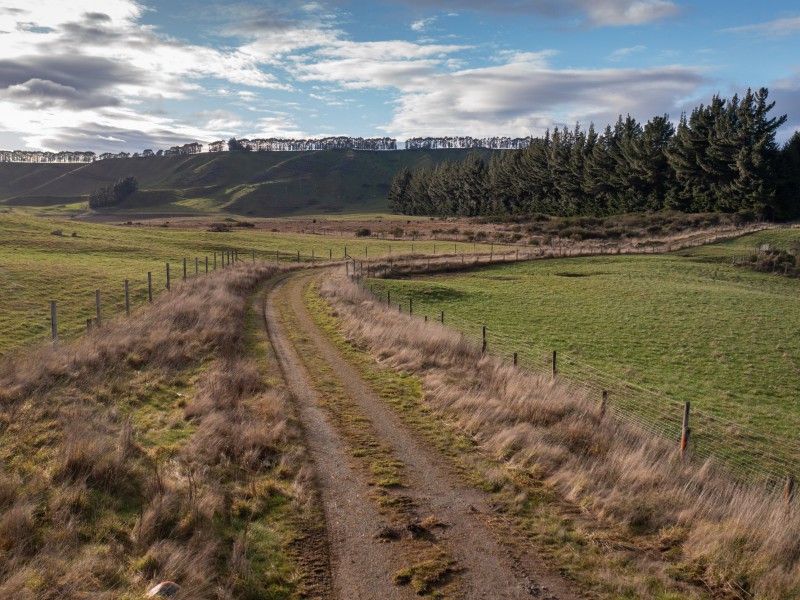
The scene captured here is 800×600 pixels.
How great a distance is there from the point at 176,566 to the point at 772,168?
94.2 m

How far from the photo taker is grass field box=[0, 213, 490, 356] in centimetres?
2684

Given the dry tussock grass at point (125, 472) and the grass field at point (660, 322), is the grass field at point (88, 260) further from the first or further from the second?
the grass field at point (660, 322)

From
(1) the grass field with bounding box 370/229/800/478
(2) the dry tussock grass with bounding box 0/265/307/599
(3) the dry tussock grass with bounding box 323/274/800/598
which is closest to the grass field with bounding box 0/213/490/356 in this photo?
(2) the dry tussock grass with bounding box 0/265/307/599

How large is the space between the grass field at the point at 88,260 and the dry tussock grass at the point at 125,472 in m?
7.69

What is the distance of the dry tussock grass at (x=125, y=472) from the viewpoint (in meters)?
6.66

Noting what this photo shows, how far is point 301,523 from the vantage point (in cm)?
838

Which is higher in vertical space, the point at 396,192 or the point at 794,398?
the point at 396,192

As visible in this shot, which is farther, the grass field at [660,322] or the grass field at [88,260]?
the grass field at [88,260]

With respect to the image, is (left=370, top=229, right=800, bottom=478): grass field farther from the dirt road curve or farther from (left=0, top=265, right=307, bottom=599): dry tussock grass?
(left=0, top=265, right=307, bottom=599): dry tussock grass

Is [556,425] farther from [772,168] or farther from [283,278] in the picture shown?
[772,168]

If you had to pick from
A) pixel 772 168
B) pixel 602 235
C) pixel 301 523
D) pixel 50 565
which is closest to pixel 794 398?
pixel 301 523

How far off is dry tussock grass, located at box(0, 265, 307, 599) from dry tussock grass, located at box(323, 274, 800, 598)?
465 centimetres

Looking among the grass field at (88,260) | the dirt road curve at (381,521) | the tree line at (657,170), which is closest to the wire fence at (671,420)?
the dirt road curve at (381,521)

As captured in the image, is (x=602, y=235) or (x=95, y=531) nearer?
(x=95, y=531)
